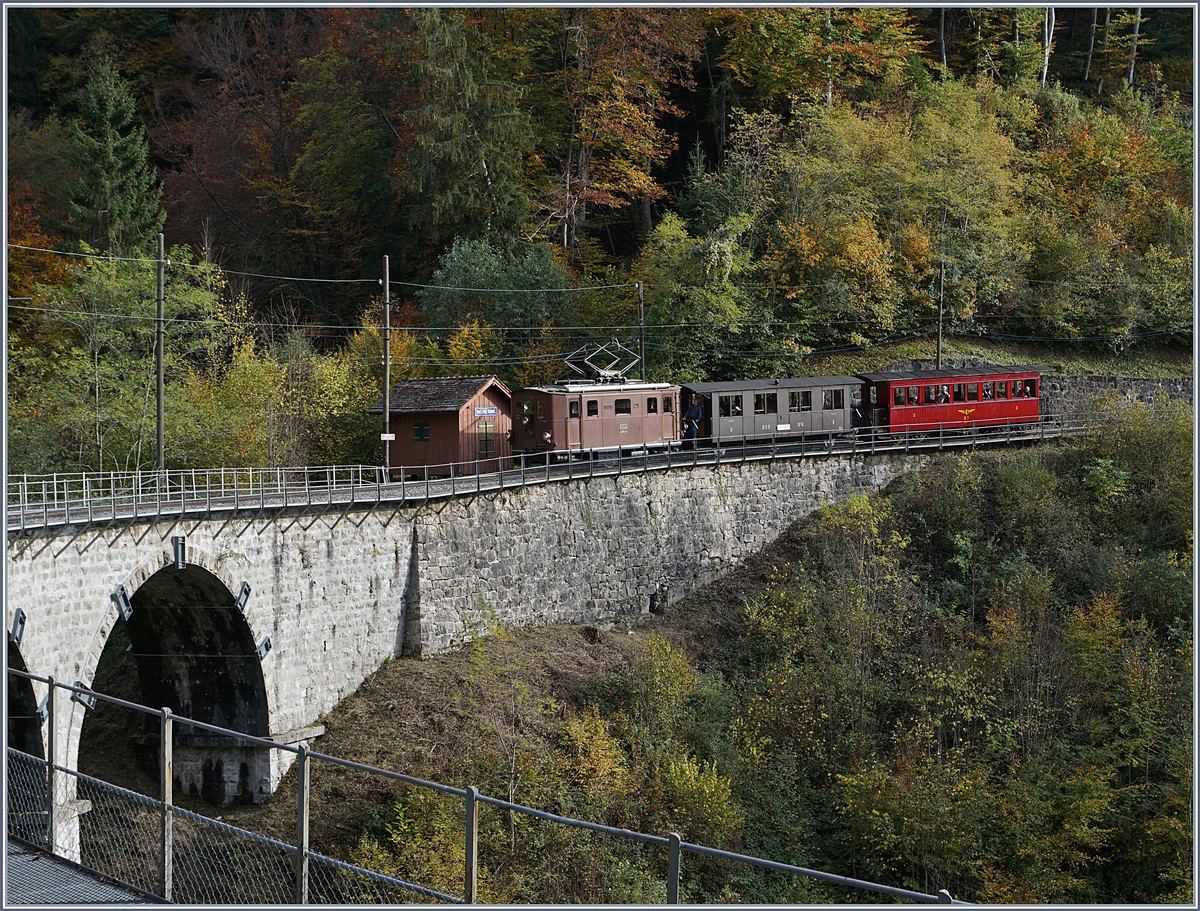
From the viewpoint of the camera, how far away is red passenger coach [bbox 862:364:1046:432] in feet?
129

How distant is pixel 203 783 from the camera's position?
25.0 meters

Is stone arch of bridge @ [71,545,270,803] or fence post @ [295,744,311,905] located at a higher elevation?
fence post @ [295,744,311,905]

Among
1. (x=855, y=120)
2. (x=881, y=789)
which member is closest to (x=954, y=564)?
(x=881, y=789)

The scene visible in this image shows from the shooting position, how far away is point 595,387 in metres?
33.9

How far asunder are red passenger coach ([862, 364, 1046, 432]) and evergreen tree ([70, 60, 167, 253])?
23348mm

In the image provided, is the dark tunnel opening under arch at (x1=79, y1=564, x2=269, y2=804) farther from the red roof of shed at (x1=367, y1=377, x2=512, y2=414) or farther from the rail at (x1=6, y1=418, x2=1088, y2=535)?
the red roof of shed at (x1=367, y1=377, x2=512, y2=414)

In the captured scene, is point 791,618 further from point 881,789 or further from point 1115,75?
point 1115,75

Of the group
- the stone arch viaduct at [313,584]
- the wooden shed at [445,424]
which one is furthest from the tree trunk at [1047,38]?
the wooden shed at [445,424]

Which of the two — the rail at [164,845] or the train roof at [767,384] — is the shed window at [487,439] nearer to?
the train roof at [767,384]

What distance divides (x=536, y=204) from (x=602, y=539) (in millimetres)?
19087

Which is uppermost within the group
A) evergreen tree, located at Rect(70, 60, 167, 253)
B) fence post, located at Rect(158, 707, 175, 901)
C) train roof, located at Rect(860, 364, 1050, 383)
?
evergreen tree, located at Rect(70, 60, 167, 253)

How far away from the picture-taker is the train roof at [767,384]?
3635 centimetres

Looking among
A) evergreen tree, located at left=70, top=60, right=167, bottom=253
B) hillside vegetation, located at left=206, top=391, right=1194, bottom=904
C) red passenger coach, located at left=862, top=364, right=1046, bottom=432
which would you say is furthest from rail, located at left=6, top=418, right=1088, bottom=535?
evergreen tree, located at left=70, top=60, right=167, bottom=253

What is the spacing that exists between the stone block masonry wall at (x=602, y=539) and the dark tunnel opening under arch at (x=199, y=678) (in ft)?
Answer: 13.9
